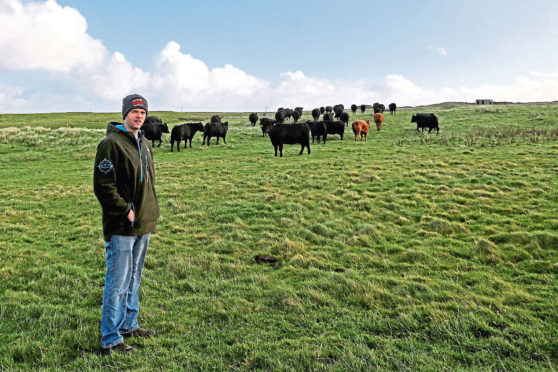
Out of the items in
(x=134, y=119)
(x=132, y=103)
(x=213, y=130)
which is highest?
(x=213, y=130)

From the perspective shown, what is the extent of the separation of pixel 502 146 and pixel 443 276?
18713 millimetres

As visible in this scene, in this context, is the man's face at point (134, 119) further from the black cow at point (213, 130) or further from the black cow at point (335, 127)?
the black cow at point (335, 127)

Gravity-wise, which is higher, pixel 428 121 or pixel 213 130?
pixel 428 121

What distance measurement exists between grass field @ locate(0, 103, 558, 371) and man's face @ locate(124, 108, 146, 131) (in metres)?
2.59

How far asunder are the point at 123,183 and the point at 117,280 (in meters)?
1.10

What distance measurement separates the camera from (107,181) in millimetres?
3256

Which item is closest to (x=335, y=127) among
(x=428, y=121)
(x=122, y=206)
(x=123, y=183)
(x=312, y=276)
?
(x=428, y=121)

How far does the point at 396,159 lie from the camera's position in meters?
16.9

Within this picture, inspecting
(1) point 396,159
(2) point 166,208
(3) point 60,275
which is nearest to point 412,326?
(3) point 60,275

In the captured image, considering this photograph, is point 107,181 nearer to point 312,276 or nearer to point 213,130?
point 312,276

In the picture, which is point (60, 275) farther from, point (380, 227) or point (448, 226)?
point (448, 226)

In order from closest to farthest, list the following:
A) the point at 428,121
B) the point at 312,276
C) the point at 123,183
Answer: the point at 123,183 → the point at 312,276 → the point at 428,121

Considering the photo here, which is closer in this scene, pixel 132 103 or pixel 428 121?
pixel 132 103

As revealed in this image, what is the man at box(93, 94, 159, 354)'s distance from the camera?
10.8 ft
